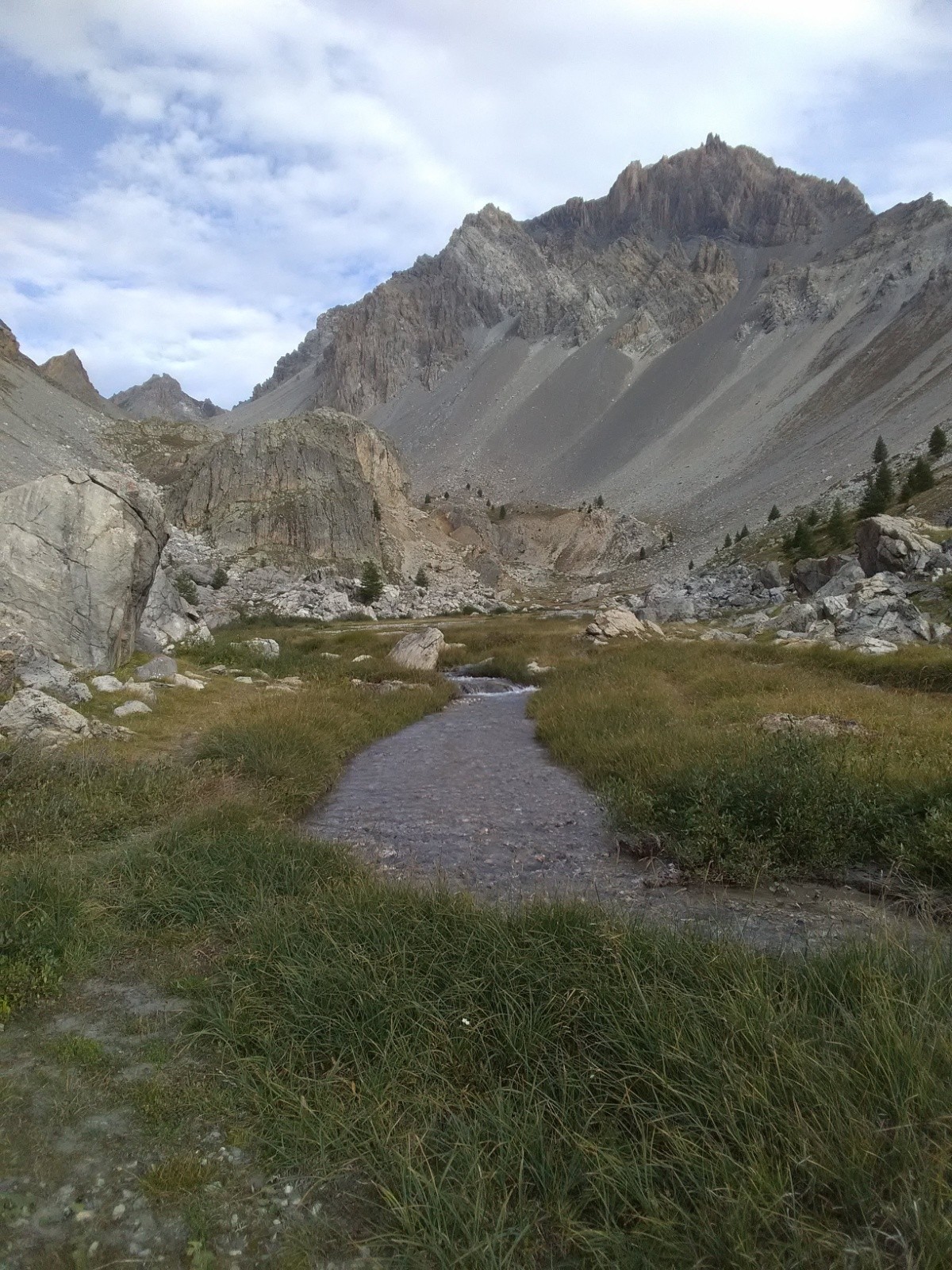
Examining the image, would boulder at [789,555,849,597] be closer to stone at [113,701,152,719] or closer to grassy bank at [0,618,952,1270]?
grassy bank at [0,618,952,1270]

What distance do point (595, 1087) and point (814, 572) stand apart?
50.4 metres

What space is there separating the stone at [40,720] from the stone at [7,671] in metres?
0.76

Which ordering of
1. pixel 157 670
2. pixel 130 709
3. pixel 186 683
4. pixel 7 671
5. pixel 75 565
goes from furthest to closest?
pixel 157 670
pixel 186 683
pixel 75 565
pixel 130 709
pixel 7 671

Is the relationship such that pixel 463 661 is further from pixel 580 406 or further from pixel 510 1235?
pixel 580 406

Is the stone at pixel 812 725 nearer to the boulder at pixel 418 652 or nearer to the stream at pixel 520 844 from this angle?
the stream at pixel 520 844

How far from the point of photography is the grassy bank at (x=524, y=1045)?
328cm

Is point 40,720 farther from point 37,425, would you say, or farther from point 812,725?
point 37,425

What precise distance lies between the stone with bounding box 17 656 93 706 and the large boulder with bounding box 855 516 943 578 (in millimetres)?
38386

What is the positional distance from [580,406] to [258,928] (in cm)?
18550

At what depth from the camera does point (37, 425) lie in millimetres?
93062

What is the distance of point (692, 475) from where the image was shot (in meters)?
129

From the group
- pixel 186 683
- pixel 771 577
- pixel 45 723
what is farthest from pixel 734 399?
pixel 45 723

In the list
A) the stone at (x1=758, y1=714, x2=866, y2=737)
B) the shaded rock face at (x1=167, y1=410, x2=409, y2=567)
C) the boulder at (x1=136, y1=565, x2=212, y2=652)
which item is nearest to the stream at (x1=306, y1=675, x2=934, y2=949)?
the stone at (x1=758, y1=714, x2=866, y2=737)

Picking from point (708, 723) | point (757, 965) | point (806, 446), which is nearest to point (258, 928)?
point (757, 965)
